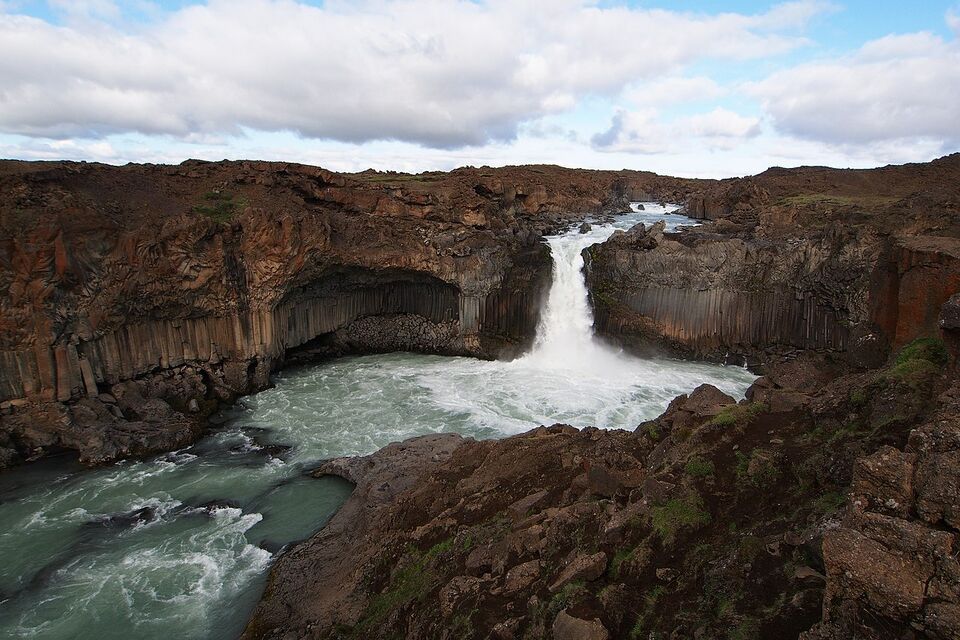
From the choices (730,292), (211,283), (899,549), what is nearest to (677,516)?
(899,549)

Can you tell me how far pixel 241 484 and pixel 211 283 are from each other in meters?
9.66

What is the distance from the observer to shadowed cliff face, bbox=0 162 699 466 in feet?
58.4

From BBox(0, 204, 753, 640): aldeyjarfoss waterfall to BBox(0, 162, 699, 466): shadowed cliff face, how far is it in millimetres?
1634

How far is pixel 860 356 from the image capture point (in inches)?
514

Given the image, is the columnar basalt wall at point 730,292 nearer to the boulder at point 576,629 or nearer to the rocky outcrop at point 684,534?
the rocky outcrop at point 684,534

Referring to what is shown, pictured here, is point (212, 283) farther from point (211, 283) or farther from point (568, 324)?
point (568, 324)

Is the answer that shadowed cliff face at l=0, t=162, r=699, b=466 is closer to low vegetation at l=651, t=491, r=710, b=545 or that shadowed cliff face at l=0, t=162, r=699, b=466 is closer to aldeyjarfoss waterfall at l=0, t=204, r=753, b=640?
aldeyjarfoss waterfall at l=0, t=204, r=753, b=640

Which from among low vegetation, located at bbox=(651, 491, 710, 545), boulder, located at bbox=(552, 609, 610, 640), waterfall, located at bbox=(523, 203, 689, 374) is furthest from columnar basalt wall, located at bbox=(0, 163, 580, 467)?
low vegetation, located at bbox=(651, 491, 710, 545)

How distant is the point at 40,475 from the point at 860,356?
23.1 meters

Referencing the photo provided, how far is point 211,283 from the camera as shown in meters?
22.4

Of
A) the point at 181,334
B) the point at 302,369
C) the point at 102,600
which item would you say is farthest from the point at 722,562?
the point at 302,369

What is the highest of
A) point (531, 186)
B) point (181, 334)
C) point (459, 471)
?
point (531, 186)

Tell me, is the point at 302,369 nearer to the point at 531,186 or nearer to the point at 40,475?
the point at 40,475

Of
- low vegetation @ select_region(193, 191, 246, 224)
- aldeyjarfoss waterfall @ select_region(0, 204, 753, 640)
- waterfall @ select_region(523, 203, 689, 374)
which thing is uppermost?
low vegetation @ select_region(193, 191, 246, 224)
